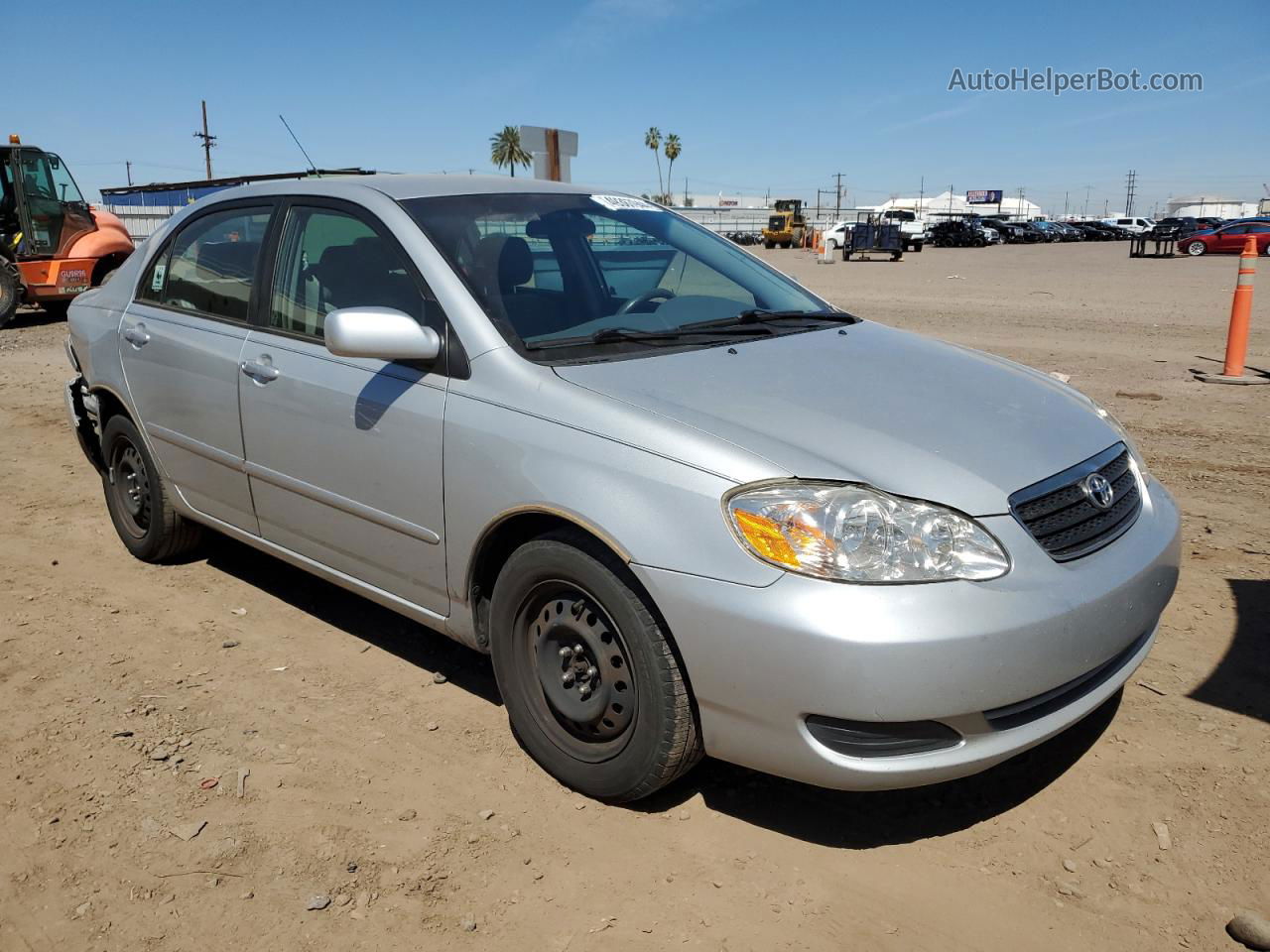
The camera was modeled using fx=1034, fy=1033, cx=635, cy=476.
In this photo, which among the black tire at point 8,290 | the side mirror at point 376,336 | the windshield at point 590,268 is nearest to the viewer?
the side mirror at point 376,336

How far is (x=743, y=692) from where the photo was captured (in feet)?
8.11

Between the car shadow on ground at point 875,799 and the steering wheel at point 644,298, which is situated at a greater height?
the steering wheel at point 644,298

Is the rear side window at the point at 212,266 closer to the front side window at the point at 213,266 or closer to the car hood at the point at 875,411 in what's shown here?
the front side window at the point at 213,266

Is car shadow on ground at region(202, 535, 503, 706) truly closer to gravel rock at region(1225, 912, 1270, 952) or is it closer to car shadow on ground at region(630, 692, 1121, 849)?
car shadow on ground at region(630, 692, 1121, 849)

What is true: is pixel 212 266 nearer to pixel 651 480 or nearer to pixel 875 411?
pixel 651 480

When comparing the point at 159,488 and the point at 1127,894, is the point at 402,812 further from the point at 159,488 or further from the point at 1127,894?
the point at 159,488

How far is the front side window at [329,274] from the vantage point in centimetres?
341

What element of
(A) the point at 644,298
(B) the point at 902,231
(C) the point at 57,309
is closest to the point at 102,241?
(C) the point at 57,309

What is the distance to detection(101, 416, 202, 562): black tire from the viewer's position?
4645 mm

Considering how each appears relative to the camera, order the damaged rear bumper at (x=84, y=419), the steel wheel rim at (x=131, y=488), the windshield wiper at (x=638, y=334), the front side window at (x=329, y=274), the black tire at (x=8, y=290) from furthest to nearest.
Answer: the black tire at (x=8, y=290) → the damaged rear bumper at (x=84, y=419) → the steel wheel rim at (x=131, y=488) → the front side window at (x=329, y=274) → the windshield wiper at (x=638, y=334)

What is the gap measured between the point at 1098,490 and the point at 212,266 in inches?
136

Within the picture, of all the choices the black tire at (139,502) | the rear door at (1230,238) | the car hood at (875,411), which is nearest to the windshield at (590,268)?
the car hood at (875,411)

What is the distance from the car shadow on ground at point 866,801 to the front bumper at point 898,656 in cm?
38

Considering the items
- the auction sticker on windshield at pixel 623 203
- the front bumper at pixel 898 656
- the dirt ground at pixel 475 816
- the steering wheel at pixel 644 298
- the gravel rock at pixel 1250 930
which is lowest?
the dirt ground at pixel 475 816
